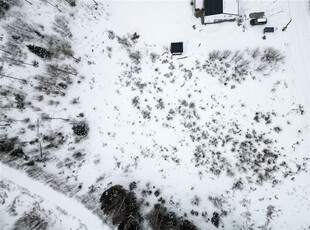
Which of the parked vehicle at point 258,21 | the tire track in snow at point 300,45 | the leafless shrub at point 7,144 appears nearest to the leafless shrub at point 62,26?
the leafless shrub at point 7,144

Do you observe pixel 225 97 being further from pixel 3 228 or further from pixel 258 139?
pixel 3 228

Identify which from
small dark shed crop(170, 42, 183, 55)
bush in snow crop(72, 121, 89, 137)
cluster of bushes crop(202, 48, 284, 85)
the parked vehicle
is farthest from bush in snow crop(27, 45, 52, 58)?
the parked vehicle

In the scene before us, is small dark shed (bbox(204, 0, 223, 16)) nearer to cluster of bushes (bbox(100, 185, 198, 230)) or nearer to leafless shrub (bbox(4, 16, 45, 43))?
leafless shrub (bbox(4, 16, 45, 43))

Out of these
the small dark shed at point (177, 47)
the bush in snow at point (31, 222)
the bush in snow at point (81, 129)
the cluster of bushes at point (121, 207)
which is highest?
the small dark shed at point (177, 47)

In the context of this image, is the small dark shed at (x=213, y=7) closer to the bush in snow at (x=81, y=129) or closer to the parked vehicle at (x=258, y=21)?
the parked vehicle at (x=258, y=21)

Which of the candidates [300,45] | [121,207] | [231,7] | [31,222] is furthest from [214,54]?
[31,222]

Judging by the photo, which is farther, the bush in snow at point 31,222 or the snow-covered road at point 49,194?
the snow-covered road at point 49,194

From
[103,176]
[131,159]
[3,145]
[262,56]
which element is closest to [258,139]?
[262,56]
